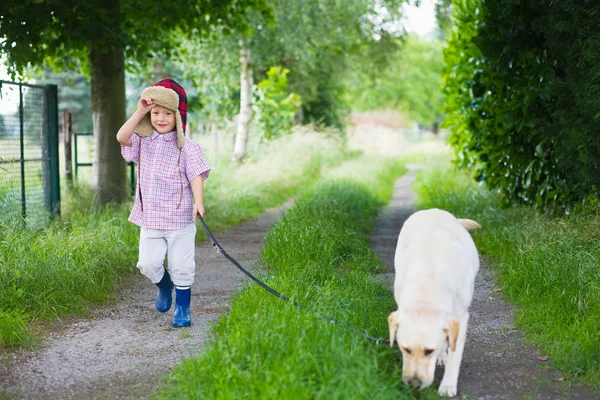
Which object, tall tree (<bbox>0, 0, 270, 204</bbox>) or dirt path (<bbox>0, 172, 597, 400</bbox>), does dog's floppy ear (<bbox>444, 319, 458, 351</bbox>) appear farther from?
tall tree (<bbox>0, 0, 270, 204</bbox>)

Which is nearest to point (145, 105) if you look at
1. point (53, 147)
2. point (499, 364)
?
point (499, 364)

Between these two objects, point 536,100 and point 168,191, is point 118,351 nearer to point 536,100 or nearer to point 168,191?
point 168,191

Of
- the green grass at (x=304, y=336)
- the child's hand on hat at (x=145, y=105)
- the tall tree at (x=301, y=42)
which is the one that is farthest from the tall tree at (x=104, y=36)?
the child's hand on hat at (x=145, y=105)

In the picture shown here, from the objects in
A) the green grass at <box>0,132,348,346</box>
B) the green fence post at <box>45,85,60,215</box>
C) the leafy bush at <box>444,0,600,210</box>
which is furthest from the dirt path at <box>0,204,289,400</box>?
the leafy bush at <box>444,0,600,210</box>

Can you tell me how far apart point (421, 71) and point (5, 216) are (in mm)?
65251

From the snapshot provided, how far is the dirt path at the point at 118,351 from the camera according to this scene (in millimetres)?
4371

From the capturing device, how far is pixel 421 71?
229 ft

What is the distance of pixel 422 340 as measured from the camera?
3.79 metres

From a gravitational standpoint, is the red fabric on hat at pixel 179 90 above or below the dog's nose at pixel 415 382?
above

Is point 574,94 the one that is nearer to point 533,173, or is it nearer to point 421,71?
point 533,173

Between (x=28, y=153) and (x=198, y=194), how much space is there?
490 cm

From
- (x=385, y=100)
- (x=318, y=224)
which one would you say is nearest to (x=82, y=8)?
(x=318, y=224)

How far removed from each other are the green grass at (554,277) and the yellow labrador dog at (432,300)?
887 millimetres

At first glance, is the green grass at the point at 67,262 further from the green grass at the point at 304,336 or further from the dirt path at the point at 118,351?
the green grass at the point at 304,336
